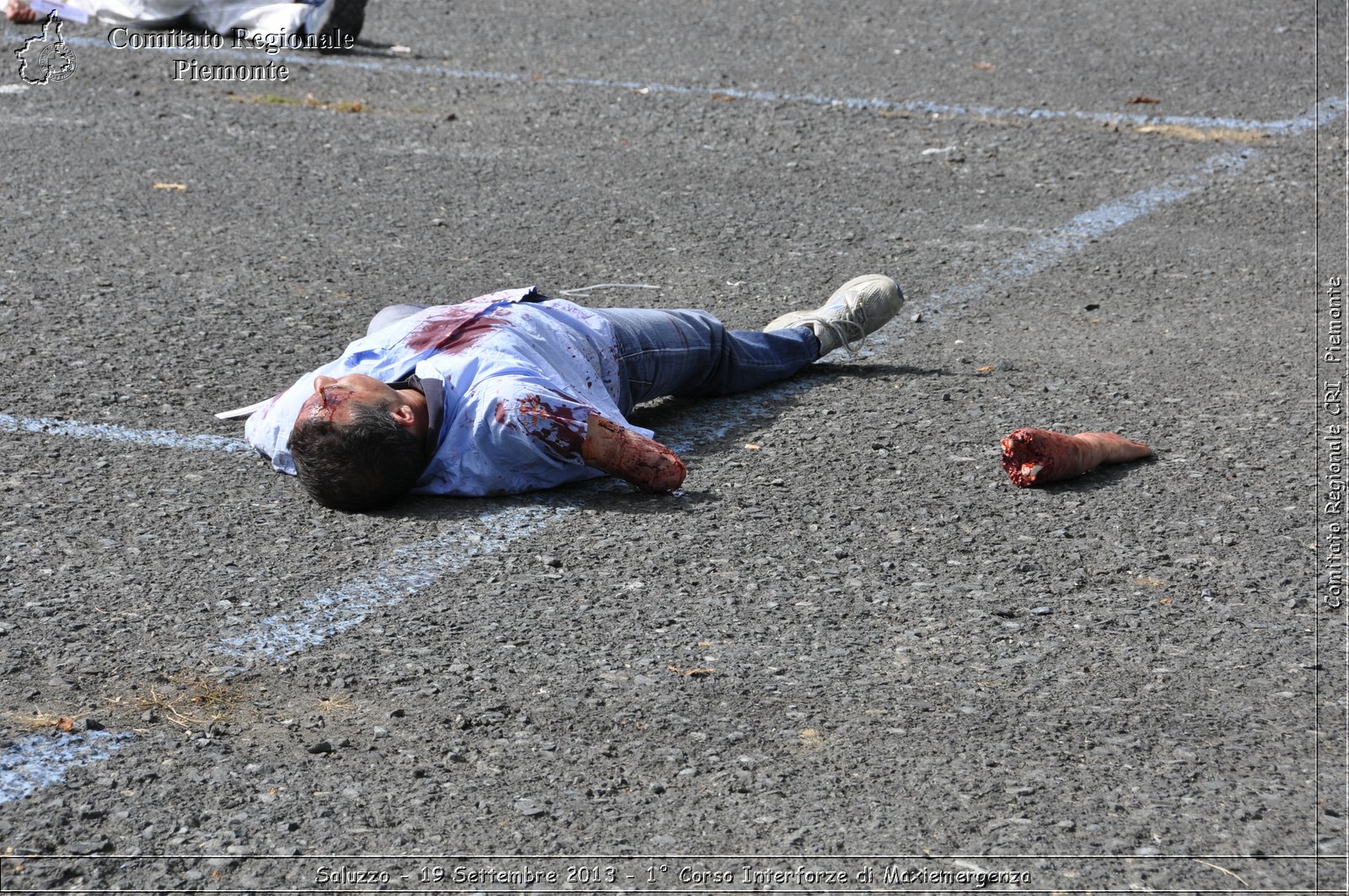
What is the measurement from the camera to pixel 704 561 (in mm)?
3770

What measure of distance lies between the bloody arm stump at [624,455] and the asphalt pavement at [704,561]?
104 millimetres

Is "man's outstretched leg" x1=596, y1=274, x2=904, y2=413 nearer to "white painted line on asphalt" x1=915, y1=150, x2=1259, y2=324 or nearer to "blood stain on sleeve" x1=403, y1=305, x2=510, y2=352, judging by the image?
"blood stain on sleeve" x1=403, y1=305, x2=510, y2=352

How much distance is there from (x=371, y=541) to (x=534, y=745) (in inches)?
44.7

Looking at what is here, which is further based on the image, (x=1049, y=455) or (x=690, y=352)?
(x=690, y=352)

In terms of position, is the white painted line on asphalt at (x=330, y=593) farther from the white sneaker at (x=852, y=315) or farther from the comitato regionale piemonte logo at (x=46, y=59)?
the comitato regionale piemonte logo at (x=46, y=59)

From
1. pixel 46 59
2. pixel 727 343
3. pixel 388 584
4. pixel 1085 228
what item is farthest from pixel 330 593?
pixel 46 59

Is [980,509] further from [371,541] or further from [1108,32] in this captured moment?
[1108,32]

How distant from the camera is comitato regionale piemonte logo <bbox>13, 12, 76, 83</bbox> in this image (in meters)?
9.96

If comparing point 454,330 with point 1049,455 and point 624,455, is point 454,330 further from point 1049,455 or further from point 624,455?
point 1049,455

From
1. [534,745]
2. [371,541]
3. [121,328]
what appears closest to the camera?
[534,745]

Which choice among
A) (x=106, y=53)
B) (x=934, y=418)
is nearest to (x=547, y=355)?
(x=934, y=418)

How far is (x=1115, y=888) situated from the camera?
8.23 ft

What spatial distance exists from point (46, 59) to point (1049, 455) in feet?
28.7

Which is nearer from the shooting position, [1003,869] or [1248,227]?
[1003,869]
